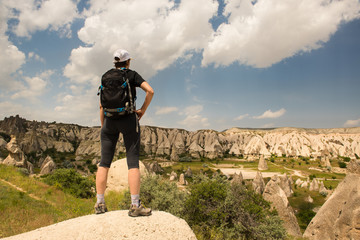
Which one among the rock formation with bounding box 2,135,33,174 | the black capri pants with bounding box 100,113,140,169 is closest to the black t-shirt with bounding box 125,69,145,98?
the black capri pants with bounding box 100,113,140,169

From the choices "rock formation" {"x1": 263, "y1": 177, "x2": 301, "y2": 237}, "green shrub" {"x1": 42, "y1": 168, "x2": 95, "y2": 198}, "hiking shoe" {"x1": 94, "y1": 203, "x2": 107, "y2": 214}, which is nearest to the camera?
"hiking shoe" {"x1": 94, "y1": 203, "x2": 107, "y2": 214}

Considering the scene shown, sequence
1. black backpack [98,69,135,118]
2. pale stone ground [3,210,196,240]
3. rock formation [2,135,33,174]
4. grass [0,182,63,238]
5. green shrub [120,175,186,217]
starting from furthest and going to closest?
rock formation [2,135,33,174] → green shrub [120,175,186,217] → grass [0,182,63,238] → black backpack [98,69,135,118] → pale stone ground [3,210,196,240]

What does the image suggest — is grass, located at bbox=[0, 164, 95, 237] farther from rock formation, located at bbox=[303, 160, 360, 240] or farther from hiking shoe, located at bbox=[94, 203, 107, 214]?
rock formation, located at bbox=[303, 160, 360, 240]

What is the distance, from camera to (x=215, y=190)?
10.0m

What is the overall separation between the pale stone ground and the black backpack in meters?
1.62

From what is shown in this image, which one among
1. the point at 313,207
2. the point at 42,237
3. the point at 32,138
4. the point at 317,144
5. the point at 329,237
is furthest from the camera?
the point at 317,144

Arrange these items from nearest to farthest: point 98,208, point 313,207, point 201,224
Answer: point 98,208, point 201,224, point 313,207

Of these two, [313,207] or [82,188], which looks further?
[313,207]

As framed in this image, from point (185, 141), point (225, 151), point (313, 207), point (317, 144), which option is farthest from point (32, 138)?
point (317, 144)

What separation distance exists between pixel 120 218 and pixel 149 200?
6.87 meters

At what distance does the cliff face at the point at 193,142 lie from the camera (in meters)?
101

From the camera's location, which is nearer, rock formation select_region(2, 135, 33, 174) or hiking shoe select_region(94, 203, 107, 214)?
hiking shoe select_region(94, 203, 107, 214)

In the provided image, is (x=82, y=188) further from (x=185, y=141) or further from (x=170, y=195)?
(x=185, y=141)

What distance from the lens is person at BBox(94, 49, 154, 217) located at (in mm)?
3486
